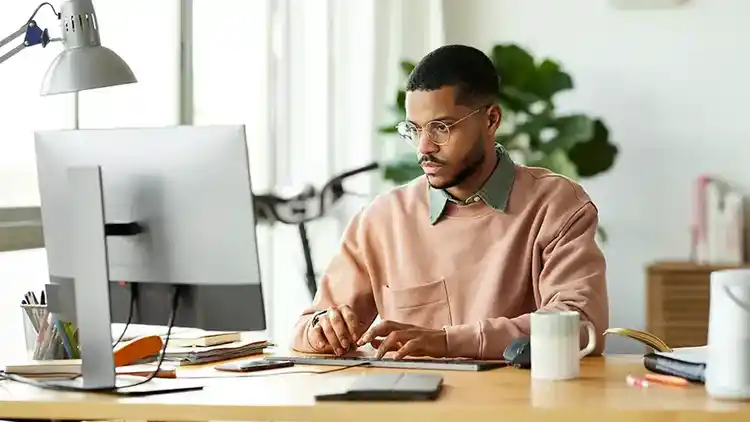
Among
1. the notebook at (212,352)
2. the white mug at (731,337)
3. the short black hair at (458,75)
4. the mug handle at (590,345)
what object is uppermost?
the short black hair at (458,75)

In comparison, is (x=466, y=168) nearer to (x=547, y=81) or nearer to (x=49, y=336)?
(x=49, y=336)

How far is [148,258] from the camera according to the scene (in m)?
1.86

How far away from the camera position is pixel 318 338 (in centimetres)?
216

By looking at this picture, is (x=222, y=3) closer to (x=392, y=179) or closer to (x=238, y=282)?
(x=392, y=179)

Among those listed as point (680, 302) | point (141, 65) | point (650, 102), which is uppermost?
point (141, 65)

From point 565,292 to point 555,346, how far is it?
1.43 feet

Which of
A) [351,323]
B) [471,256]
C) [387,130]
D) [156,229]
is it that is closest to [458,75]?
[471,256]

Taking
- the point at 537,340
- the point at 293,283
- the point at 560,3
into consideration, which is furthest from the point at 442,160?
the point at 560,3

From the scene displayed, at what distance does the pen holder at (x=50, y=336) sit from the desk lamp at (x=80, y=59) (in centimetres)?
42

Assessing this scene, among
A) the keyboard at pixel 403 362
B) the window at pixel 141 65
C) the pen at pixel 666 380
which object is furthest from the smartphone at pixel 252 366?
the window at pixel 141 65

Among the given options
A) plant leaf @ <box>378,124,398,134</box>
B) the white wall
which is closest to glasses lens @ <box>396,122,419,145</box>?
plant leaf @ <box>378,124,398,134</box>

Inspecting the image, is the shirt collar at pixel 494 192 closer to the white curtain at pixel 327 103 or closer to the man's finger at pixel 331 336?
the man's finger at pixel 331 336

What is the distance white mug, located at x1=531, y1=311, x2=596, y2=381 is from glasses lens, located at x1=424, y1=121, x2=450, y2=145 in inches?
24.6

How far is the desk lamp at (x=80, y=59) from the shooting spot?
6.79 feet
